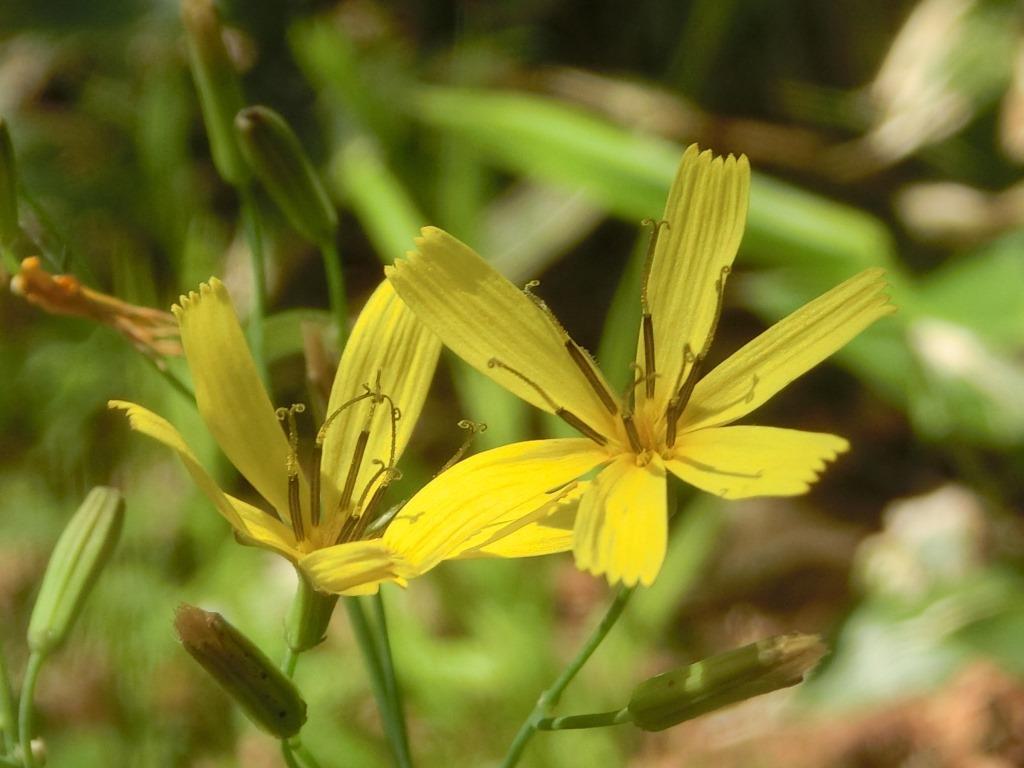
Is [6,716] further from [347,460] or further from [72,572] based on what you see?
[347,460]

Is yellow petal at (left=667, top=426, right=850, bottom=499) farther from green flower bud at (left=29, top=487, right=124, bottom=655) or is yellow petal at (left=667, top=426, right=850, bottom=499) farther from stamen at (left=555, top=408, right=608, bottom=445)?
green flower bud at (left=29, top=487, right=124, bottom=655)

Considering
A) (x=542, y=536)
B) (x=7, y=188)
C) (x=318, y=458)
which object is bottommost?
(x=542, y=536)

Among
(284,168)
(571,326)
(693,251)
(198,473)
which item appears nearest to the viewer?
(198,473)

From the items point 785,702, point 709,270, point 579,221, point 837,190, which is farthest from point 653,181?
point 709,270

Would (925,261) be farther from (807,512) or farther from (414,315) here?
(414,315)

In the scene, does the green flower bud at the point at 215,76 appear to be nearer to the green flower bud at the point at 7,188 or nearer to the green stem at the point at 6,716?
the green flower bud at the point at 7,188

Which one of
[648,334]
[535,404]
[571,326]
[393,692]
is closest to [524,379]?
[535,404]
